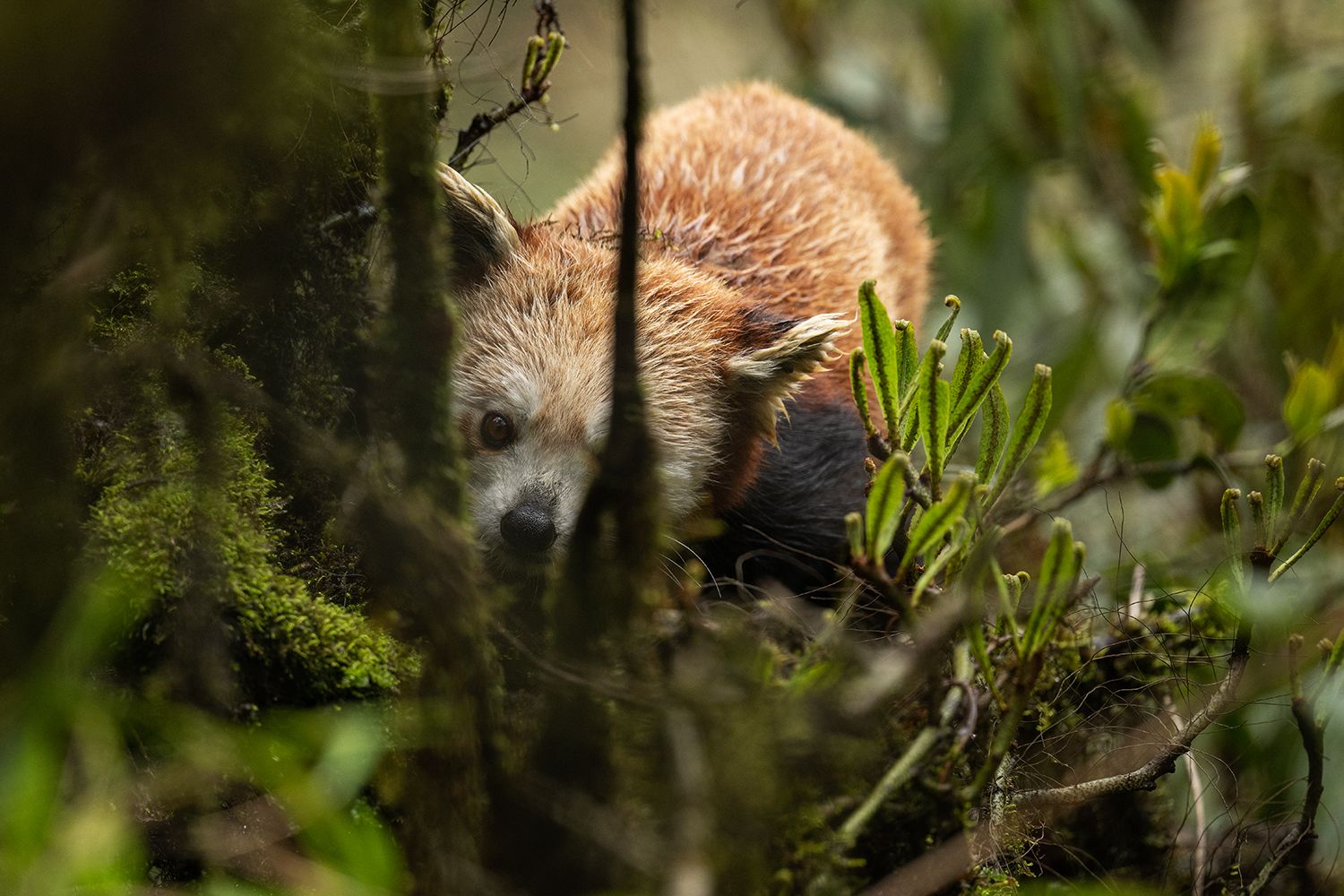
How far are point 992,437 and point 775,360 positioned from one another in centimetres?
72

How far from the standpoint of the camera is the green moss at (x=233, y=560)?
1.52 meters

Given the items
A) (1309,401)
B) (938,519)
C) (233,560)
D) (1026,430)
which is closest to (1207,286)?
(1309,401)

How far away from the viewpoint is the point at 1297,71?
176 inches

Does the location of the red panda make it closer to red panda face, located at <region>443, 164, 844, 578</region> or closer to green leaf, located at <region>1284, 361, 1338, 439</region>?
red panda face, located at <region>443, 164, 844, 578</region>

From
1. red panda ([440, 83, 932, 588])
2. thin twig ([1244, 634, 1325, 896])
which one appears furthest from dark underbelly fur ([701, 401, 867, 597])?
thin twig ([1244, 634, 1325, 896])

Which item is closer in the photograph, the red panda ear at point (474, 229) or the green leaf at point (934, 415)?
the green leaf at point (934, 415)

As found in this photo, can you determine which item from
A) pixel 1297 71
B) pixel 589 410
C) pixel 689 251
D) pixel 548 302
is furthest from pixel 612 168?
pixel 1297 71

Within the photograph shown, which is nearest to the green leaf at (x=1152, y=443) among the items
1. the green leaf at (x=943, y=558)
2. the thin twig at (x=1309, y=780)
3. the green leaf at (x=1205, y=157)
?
the green leaf at (x=1205, y=157)

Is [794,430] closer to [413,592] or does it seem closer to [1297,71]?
[413,592]

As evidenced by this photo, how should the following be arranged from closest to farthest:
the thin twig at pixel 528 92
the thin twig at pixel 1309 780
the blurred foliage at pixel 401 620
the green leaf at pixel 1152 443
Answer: the blurred foliage at pixel 401 620, the thin twig at pixel 1309 780, the thin twig at pixel 528 92, the green leaf at pixel 1152 443

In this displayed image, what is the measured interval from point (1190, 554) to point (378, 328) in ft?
8.57

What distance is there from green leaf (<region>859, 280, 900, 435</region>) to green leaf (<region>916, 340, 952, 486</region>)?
2.4 inches

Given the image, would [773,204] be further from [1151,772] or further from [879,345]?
[1151,772]

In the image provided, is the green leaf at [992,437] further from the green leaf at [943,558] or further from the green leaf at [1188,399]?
the green leaf at [1188,399]
